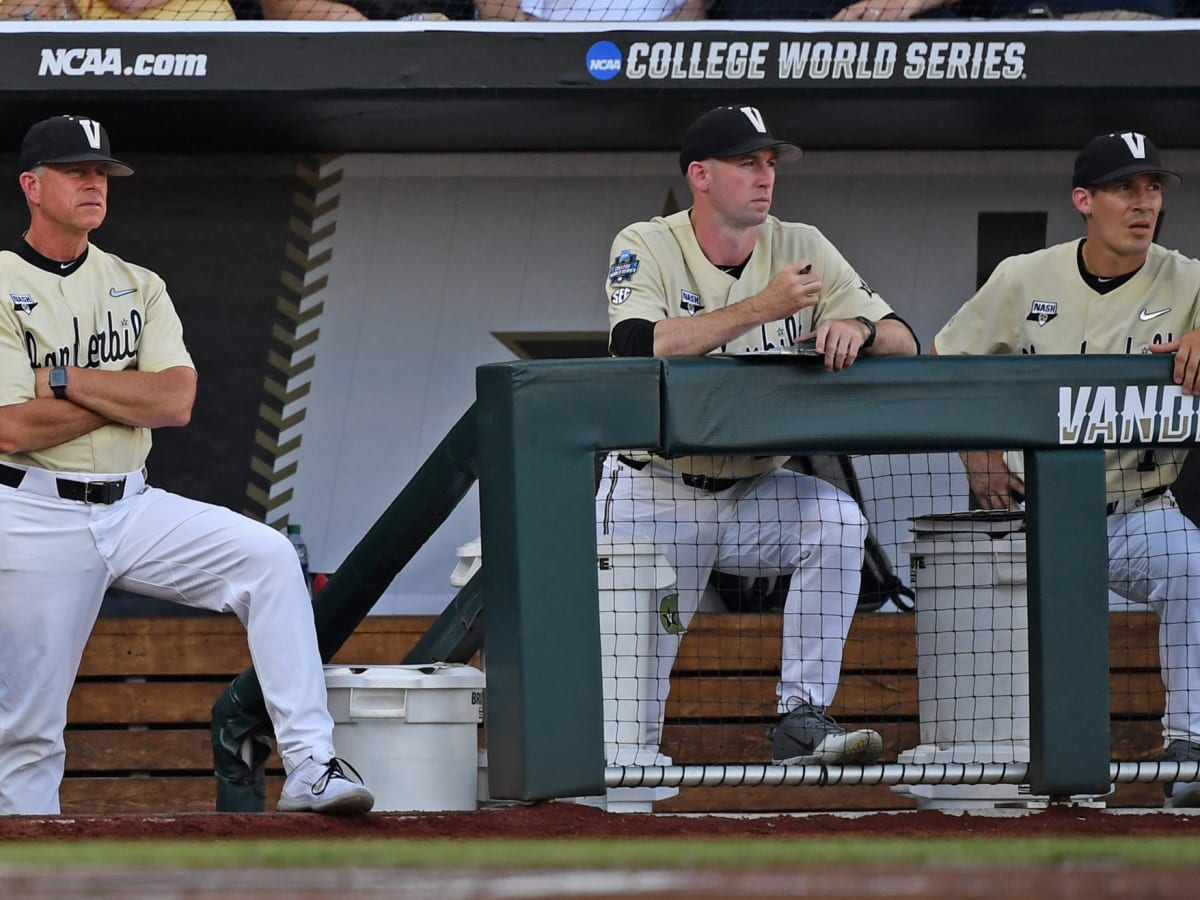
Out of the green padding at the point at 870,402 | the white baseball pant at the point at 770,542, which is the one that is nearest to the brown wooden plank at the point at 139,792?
the white baseball pant at the point at 770,542

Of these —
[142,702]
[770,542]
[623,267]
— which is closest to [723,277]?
[623,267]

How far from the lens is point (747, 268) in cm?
406

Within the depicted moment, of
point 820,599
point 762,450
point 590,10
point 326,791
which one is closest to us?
point 326,791

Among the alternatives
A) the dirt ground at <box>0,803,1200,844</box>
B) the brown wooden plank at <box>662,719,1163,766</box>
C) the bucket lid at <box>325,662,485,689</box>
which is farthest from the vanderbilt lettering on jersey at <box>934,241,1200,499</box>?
the bucket lid at <box>325,662,485,689</box>

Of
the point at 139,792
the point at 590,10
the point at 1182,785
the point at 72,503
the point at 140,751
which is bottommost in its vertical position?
the point at 139,792

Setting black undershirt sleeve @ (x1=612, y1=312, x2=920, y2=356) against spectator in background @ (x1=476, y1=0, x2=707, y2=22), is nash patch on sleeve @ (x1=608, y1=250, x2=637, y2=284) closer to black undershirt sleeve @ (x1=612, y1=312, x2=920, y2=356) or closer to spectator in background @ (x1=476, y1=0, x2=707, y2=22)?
black undershirt sleeve @ (x1=612, y1=312, x2=920, y2=356)

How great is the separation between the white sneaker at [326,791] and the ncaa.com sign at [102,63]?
2.49 metres

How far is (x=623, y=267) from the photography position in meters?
3.93

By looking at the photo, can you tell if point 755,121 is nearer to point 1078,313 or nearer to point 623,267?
point 623,267

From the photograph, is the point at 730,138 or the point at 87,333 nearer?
the point at 87,333

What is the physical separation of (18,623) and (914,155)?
3.51 metres

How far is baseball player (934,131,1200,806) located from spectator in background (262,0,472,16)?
1.94 meters

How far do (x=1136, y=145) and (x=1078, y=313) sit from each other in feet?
1.39

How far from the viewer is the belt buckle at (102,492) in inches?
145
